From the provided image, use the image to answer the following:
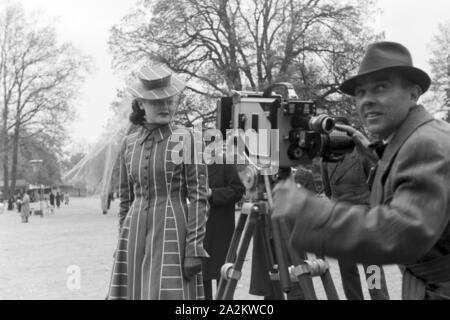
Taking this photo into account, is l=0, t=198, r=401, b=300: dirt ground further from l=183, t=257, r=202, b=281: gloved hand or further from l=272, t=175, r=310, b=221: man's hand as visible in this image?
l=272, t=175, r=310, b=221: man's hand

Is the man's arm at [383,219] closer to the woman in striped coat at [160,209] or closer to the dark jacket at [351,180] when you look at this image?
the woman in striped coat at [160,209]

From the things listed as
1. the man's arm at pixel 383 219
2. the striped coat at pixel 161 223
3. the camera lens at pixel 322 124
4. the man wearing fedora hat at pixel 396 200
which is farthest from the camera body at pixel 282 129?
the man's arm at pixel 383 219

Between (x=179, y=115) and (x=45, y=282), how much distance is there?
63.0 feet

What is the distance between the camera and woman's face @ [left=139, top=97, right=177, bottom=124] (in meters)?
4.08

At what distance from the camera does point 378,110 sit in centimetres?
229

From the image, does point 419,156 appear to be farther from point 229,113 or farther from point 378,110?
point 229,113

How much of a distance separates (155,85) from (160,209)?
775 millimetres

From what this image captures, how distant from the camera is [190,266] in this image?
385cm

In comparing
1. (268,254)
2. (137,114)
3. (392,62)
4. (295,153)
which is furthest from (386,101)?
(137,114)

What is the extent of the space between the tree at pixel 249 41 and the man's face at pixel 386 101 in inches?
963

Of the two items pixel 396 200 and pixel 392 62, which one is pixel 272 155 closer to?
pixel 392 62

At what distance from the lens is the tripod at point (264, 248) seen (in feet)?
10.6

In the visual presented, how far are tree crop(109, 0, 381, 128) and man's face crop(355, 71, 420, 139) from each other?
24.5 metres
